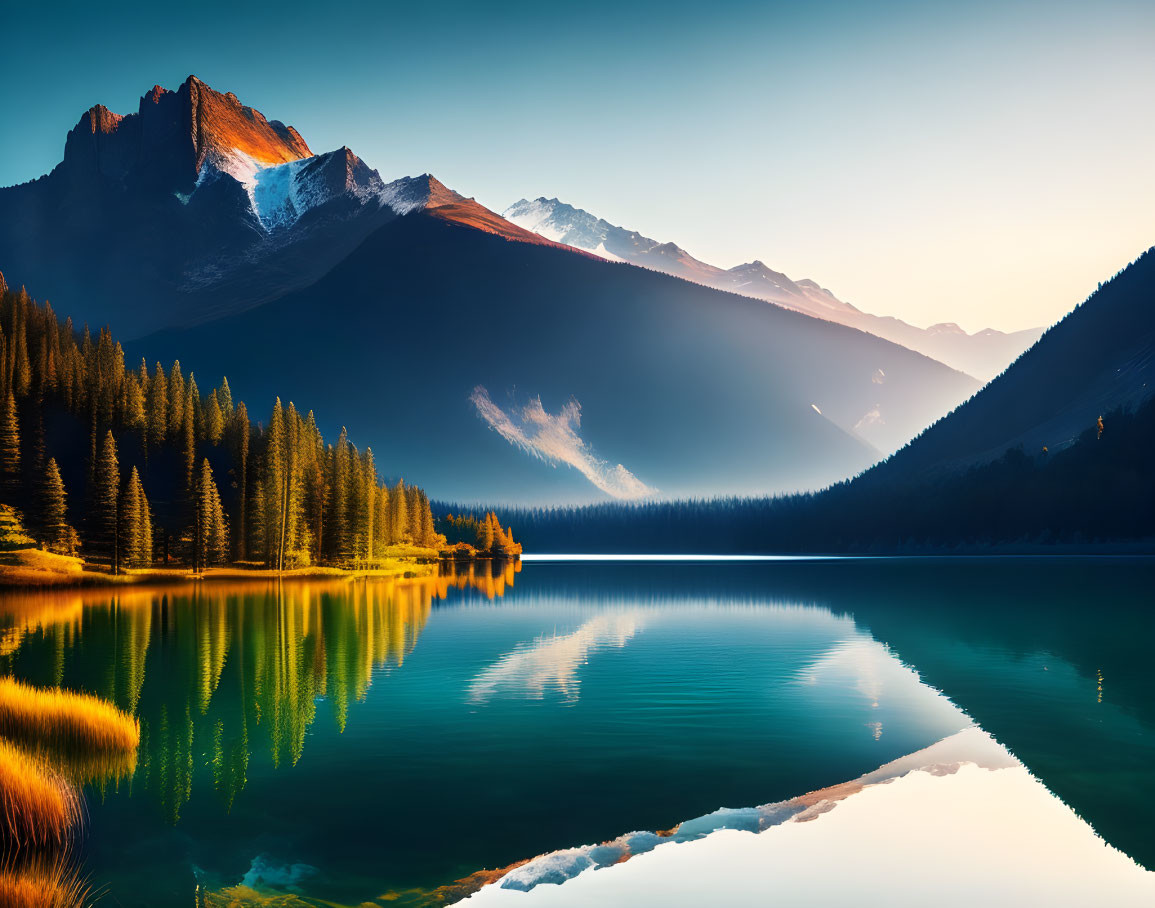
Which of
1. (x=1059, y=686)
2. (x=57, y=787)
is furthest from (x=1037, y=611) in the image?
(x=57, y=787)

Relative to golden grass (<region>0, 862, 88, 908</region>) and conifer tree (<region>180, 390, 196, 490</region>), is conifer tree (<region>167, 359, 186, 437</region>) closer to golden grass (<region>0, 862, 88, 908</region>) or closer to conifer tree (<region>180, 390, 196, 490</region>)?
conifer tree (<region>180, 390, 196, 490</region>)

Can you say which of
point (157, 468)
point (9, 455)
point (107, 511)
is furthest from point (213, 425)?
point (107, 511)

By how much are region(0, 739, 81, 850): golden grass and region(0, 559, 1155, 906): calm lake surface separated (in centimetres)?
76

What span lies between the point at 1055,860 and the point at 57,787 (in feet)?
71.7

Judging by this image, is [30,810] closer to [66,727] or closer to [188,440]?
[66,727]

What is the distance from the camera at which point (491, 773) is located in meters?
25.2

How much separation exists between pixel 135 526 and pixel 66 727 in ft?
323

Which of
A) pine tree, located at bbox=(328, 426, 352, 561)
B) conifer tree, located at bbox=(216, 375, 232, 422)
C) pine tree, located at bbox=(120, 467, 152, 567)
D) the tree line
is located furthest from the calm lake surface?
conifer tree, located at bbox=(216, 375, 232, 422)

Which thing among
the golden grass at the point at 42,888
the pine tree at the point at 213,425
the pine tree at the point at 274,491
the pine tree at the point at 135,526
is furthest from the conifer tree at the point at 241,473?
the golden grass at the point at 42,888

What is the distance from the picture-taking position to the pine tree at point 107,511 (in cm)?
11544

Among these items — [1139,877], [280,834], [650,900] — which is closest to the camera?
[650,900]

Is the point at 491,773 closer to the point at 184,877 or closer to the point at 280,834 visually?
the point at 280,834

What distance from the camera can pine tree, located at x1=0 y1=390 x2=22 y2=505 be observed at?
123 m

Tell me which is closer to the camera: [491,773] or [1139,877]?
[1139,877]
